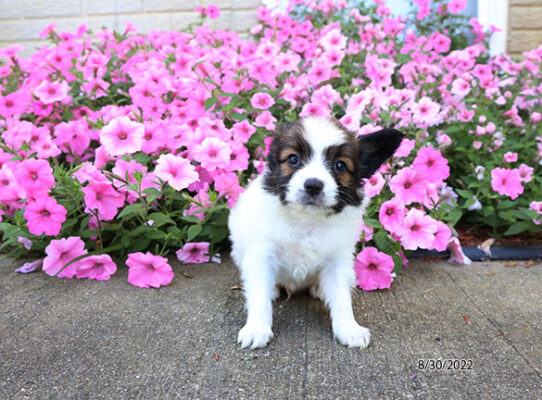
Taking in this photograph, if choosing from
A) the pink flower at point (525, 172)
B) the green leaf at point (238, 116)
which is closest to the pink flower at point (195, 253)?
the green leaf at point (238, 116)

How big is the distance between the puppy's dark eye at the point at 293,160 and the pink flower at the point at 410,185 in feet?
2.79

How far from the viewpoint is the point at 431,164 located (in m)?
2.83

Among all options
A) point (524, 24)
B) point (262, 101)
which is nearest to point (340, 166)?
point (262, 101)

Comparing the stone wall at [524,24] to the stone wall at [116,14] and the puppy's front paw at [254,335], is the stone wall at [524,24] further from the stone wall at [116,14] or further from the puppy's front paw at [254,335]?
the puppy's front paw at [254,335]

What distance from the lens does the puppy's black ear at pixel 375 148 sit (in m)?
2.22

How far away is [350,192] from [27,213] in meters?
1.73

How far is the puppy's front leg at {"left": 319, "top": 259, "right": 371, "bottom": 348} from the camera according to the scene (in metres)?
1.98

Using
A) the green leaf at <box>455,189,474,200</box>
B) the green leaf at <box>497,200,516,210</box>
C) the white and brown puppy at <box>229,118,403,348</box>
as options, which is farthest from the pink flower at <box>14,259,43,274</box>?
the green leaf at <box>497,200,516,210</box>

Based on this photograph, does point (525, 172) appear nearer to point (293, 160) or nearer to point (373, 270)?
point (373, 270)

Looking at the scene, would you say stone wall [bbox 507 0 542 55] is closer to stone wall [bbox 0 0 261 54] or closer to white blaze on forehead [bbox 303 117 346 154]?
stone wall [bbox 0 0 261 54]

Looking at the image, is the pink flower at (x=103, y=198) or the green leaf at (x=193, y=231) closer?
the pink flower at (x=103, y=198)

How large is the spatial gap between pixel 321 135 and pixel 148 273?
130cm

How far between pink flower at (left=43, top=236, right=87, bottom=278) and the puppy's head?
1221 millimetres

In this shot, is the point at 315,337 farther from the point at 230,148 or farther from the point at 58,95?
the point at 58,95
